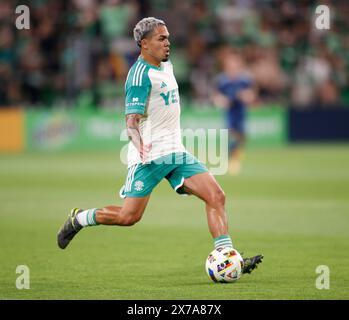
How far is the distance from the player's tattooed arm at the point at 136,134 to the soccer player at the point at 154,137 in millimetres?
16

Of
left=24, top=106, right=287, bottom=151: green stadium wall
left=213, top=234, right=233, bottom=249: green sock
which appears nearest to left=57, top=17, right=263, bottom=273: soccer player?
left=213, top=234, right=233, bottom=249: green sock

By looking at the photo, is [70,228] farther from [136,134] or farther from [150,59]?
[150,59]

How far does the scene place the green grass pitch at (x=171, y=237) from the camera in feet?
27.8

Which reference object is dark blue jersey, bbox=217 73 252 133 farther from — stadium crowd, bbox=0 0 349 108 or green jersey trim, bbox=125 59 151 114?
green jersey trim, bbox=125 59 151 114

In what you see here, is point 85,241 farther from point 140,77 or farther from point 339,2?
point 339,2

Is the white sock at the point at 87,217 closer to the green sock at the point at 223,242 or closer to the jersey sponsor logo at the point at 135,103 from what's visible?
the jersey sponsor logo at the point at 135,103

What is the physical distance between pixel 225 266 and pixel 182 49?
19.7 meters

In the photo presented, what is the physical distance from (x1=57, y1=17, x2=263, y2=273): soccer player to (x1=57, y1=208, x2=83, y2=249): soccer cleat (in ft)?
1.89

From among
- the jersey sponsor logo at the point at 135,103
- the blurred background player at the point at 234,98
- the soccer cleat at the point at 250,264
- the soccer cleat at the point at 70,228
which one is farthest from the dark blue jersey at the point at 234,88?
the soccer cleat at the point at 250,264

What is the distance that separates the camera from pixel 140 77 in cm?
900

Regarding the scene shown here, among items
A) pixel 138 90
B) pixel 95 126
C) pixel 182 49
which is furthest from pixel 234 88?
pixel 138 90

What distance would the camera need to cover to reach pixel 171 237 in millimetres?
12031

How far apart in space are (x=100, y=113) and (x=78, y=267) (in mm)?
16832
